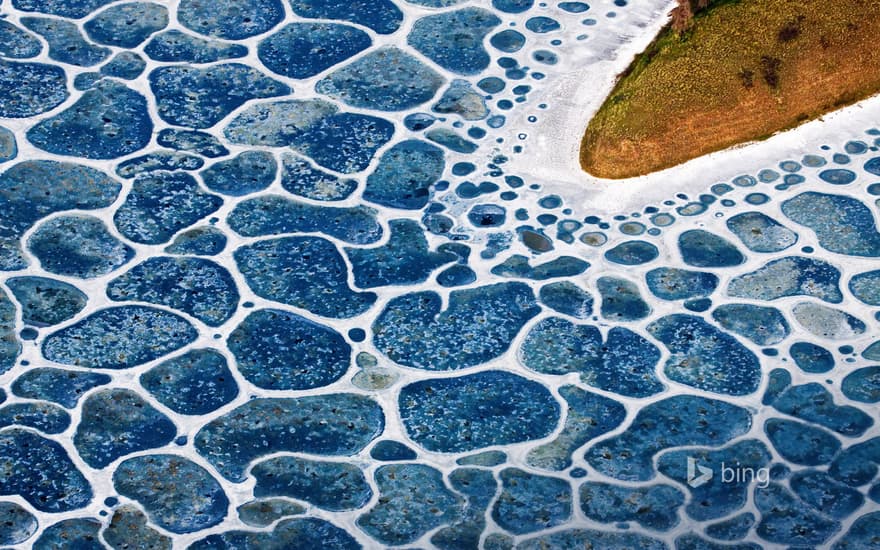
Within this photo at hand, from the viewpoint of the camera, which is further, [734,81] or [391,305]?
[734,81]

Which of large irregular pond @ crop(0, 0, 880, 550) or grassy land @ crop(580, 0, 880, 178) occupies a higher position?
grassy land @ crop(580, 0, 880, 178)

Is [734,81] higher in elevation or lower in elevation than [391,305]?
higher

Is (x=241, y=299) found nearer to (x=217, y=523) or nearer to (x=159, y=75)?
(x=217, y=523)

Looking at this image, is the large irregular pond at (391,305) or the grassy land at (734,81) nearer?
the large irregular pond at (391,305)

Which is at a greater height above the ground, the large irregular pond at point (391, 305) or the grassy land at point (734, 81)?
the grassy land at point (734, 81)
